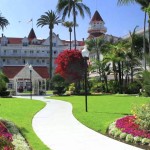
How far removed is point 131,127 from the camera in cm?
1353

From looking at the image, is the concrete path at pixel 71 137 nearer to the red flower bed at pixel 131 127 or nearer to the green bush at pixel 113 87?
the red flower bed at pixel 131 127

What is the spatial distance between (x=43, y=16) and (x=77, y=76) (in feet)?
116

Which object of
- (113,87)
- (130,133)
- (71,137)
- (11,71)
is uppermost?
(11,71)

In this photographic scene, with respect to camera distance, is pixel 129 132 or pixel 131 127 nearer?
pixel 129 132

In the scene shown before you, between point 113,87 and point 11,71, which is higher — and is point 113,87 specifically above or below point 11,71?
below

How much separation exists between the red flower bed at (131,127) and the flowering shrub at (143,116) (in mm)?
187

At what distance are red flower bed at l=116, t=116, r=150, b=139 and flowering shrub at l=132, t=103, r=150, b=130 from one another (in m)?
0.19

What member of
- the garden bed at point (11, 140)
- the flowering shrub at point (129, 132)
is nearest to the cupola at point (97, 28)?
the flowering shrub at point (129, 132)

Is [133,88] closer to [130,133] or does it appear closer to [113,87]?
[113,87]

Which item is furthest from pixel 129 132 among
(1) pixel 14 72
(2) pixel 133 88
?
(1) pixel 14 72

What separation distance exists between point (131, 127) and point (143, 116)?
0.62m

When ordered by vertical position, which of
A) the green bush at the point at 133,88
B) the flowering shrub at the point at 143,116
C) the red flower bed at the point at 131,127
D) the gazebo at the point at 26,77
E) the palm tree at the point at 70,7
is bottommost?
the red flower bed at the point at 131,127

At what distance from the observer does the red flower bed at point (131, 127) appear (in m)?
12.4

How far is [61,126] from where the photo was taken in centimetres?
1641
